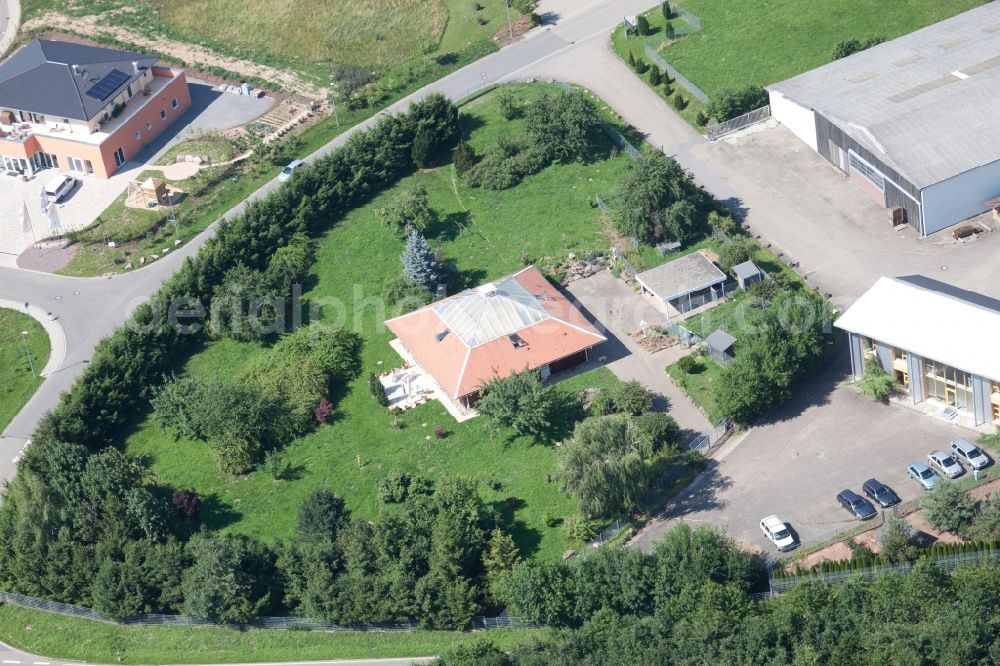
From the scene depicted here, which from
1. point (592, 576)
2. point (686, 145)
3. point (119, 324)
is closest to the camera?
point (592, 576)

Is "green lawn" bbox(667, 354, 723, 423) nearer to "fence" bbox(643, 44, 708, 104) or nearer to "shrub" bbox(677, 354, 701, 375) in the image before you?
"shrub" bbox(677, 354, 701, 375)

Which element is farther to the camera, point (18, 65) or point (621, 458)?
point (18, 65)

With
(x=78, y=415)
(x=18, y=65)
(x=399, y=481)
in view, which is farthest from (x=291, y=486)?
(x=18, y=65)

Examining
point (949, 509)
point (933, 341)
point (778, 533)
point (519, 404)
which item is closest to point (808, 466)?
point (778, 533)

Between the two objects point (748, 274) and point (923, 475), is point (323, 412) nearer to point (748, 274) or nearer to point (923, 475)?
point (748, 274)

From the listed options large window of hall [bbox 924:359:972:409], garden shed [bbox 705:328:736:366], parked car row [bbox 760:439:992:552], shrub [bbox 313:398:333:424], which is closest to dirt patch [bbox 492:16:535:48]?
garden shed [bbox 705:328:736:366]

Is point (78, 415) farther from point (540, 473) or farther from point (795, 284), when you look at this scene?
point (795, 284)
